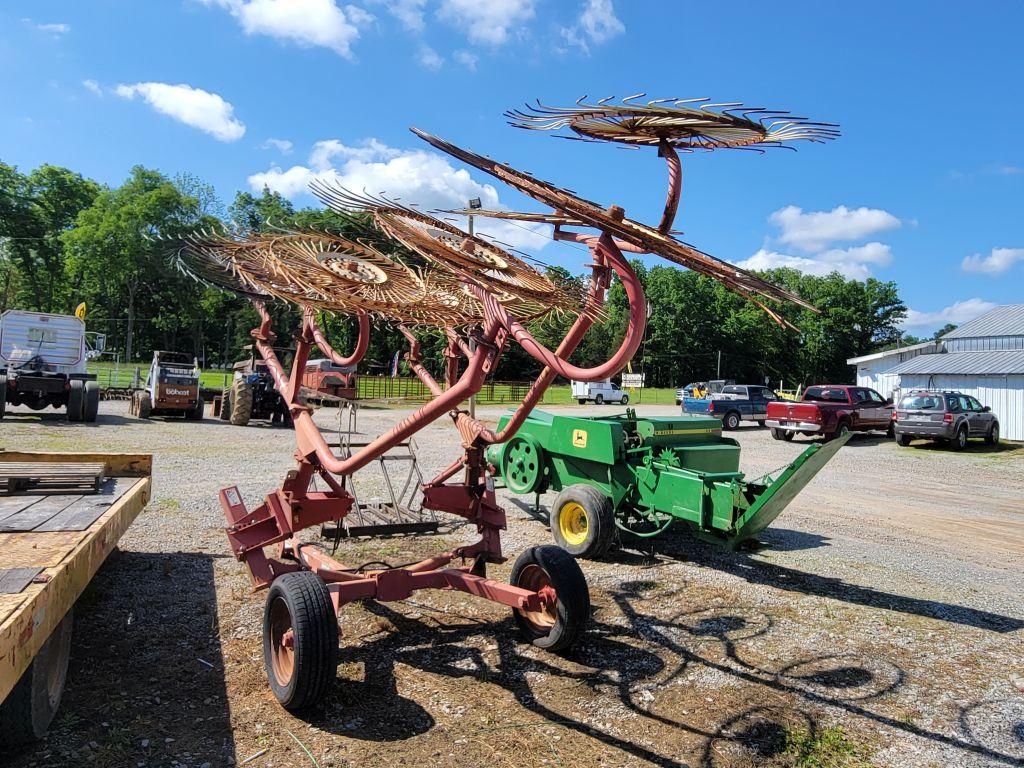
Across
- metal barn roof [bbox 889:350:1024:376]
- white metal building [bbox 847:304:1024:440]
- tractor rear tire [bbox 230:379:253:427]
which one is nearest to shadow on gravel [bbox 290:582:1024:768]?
tractor rear tire [bbox 230:379:253:427]

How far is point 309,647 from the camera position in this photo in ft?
12.1

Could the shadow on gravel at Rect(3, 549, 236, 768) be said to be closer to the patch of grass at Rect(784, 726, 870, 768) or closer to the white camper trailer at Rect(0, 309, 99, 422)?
the patch of grass at Rect(784, 726, 870, 768)

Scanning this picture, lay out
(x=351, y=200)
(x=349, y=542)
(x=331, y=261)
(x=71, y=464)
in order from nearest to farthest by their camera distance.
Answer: (x=351, y=200) < (x=331, y=261) < (x=71, y=464) < (x=349, y=542)

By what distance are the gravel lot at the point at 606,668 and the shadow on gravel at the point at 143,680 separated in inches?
0.6

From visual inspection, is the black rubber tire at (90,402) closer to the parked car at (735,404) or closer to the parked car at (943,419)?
the parked car at (735,404)

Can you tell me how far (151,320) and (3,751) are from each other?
70310mm

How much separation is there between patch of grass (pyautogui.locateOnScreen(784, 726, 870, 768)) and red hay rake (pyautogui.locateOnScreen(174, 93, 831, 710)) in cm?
140

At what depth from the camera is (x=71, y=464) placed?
6.07 metres

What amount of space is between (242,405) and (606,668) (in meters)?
18.8

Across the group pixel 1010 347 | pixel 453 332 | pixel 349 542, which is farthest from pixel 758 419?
pixel 453 332

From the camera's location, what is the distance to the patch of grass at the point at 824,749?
3596mm

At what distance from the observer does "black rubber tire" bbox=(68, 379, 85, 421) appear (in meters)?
18.6

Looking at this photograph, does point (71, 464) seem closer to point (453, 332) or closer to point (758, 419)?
point (453, 332)

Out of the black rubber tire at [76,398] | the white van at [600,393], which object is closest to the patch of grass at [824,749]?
the black rubber tire at [76,398]
